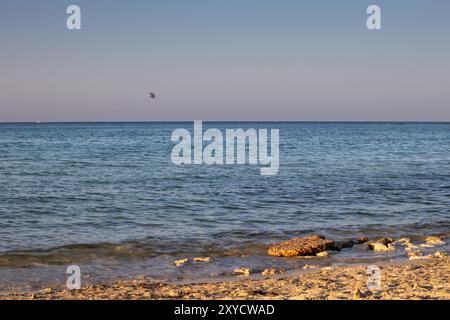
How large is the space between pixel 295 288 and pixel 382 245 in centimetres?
517

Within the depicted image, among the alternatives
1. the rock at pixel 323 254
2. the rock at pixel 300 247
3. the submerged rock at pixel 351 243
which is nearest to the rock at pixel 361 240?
the submerged rock at pixel 351 243

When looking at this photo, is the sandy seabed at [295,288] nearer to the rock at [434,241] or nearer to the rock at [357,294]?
the rock at [357,294]

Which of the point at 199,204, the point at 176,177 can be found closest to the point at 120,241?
the point at 199,204

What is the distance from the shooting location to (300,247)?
511 inches

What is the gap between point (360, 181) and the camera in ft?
90.6

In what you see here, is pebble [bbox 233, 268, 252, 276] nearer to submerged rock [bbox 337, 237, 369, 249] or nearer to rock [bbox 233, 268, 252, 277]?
rock [bbox 233, 268, 252, 277]

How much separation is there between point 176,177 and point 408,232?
15.6 metres

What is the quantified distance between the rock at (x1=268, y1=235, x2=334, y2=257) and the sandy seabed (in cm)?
159

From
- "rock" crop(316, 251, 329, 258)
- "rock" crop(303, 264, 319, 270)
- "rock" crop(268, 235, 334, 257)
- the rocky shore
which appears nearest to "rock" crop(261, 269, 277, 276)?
the rocky shore

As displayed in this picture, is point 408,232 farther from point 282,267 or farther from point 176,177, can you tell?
point 176,177

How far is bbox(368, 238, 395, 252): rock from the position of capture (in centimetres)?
1366

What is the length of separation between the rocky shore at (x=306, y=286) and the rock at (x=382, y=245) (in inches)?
39.1

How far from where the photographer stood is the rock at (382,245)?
13656 mm

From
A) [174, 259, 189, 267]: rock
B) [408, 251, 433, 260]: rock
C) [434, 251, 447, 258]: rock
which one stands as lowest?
[408, 251, 433, 260]: rock
